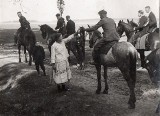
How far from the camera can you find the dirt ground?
7.70 metres

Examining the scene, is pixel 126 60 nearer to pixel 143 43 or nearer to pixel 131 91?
pixel 131 91

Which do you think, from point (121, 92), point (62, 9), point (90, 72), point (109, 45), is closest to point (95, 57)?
point (109, 45)

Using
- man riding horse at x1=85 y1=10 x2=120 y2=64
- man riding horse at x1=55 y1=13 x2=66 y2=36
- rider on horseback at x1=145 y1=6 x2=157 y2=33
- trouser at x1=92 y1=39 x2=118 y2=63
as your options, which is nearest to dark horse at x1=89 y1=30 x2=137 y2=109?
trouser at x1=92 y1=39 x2=118 y2=63

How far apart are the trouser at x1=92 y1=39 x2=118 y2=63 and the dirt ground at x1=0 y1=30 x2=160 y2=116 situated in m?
1.14

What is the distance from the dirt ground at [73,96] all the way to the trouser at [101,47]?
1140mm

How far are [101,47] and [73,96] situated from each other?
60.6 inches

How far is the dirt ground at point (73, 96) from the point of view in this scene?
25.2 ft

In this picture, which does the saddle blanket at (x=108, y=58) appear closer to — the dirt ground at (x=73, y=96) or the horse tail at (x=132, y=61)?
the horse tail at (x=132, y=61)

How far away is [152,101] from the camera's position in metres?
8.47

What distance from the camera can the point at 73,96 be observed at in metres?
8.61

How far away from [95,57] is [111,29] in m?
0.91

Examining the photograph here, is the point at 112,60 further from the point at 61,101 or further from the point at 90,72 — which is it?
the point at 90,72

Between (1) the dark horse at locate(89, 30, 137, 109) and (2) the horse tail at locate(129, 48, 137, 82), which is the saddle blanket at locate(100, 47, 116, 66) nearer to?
(1) the dark horse at locate(89, 30, 137, 109)

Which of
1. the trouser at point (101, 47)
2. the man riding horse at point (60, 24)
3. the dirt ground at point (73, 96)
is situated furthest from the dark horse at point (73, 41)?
the trouser at point (101, 47)
